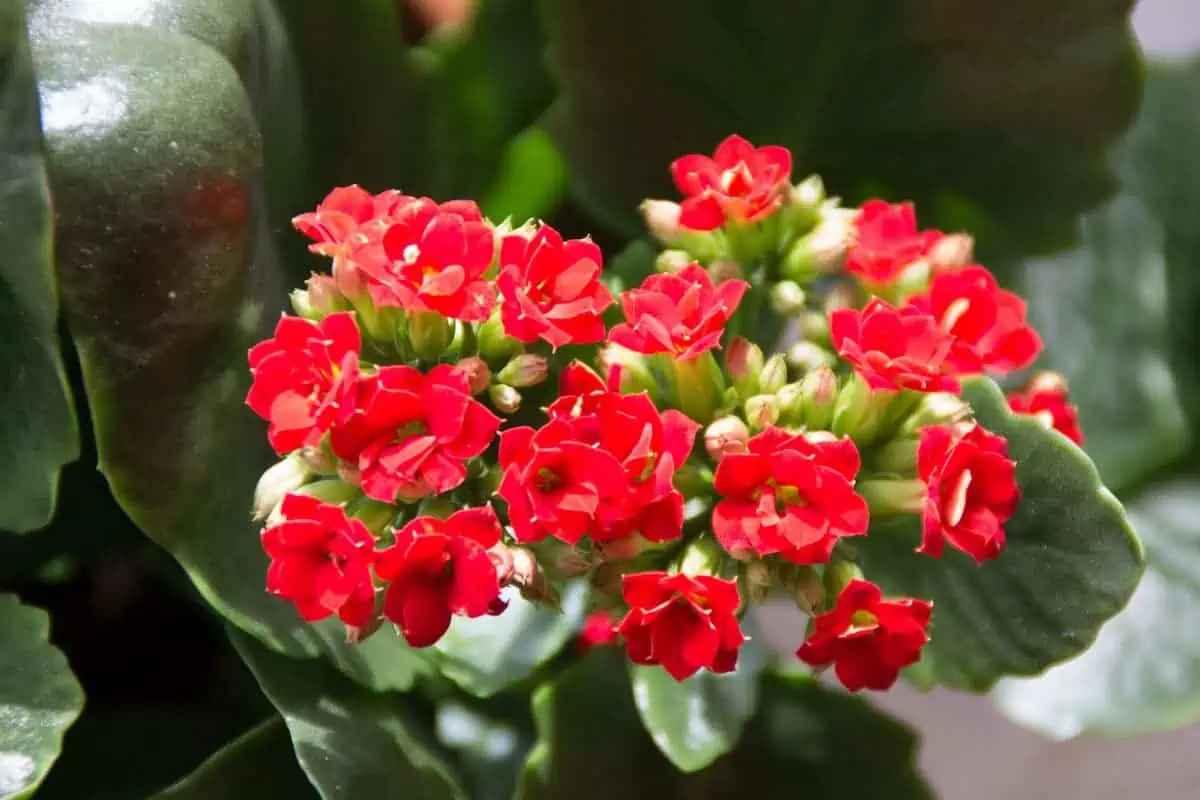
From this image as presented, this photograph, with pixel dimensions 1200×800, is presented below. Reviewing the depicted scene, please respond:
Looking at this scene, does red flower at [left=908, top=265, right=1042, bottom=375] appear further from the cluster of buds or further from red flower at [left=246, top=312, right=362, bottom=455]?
red flower at [left=246, top=312, right=362, bottom=455]

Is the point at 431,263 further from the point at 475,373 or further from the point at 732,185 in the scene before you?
the point at 732,185

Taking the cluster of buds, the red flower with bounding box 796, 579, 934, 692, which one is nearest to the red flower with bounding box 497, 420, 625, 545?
the cluster of buds

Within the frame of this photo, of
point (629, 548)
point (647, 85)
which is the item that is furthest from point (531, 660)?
point (647, 85)

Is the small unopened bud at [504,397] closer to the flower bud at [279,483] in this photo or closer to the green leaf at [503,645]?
the flower bud at [279,483]

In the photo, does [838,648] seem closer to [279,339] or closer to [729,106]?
[279,339]

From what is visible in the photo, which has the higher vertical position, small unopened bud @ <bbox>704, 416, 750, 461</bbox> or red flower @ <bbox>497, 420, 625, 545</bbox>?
red flower @ <bbox>497, 420, 625, 545</bbox>

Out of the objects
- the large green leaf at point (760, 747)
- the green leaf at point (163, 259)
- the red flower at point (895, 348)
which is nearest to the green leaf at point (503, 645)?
the large green leaf at point (760, 747)
